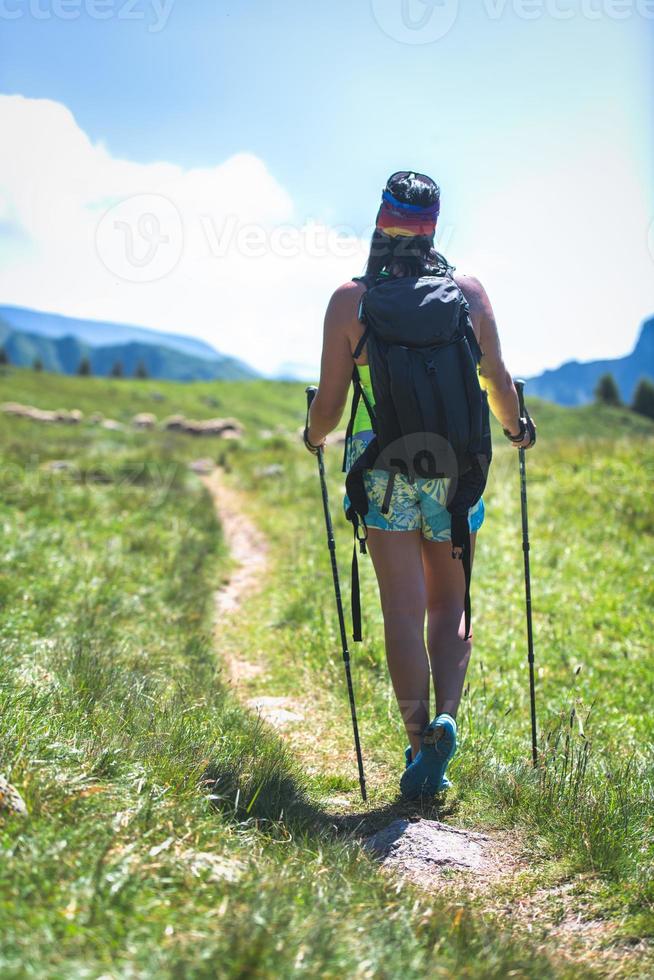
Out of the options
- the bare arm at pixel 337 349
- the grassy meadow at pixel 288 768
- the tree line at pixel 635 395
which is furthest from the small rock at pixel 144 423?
the tree line at pixel 635 395

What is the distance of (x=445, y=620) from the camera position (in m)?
3.72

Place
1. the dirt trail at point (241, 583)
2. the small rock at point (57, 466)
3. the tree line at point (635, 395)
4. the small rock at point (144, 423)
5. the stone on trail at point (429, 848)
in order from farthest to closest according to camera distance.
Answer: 1. the tree line at point (635, 395)
2. the small rock at point (144, 423)
3. the small rock at point (57, 466)
4. the dirt trail at point (241, 583)
5. the stone on trail at point (429, 848)

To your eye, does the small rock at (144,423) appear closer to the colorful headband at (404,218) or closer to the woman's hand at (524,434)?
the woman's hand at (524,434)

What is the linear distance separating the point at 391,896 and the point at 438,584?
1507mm

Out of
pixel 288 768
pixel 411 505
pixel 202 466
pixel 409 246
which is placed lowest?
pixel 288 768

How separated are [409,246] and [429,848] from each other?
98.2 inches

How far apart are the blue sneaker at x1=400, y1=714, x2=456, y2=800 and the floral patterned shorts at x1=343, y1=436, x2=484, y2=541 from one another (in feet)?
2.64

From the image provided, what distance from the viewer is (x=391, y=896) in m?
2.49

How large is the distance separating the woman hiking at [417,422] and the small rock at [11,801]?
166 centimetres

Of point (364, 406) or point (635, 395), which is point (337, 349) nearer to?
point (364, 406)

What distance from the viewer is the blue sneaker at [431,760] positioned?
11.0 feet

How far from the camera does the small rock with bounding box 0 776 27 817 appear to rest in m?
2.37

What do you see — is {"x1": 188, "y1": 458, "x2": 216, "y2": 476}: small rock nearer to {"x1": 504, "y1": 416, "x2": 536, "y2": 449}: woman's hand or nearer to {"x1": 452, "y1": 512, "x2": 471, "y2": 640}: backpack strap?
{"x1": 504, "y1": 416, "x2": 536, "y2": 449}: woman's hand

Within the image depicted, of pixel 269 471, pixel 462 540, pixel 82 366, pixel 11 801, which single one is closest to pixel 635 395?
pixel 82 366
